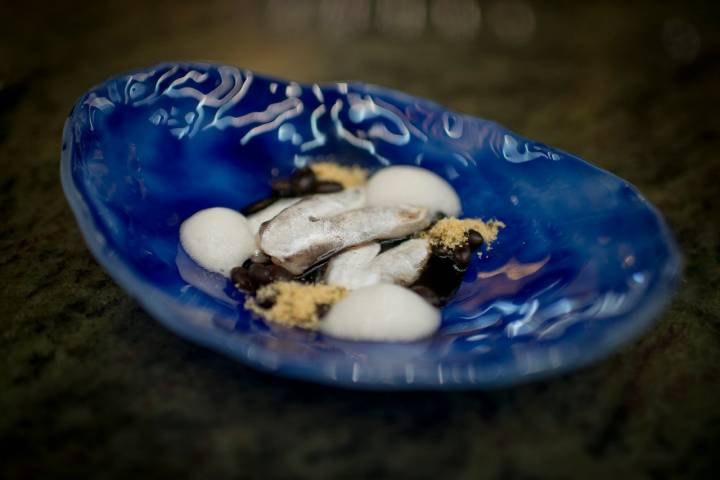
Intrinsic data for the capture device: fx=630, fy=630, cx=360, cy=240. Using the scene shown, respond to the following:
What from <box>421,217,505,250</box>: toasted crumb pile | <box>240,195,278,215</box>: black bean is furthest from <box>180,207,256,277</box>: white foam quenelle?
<box>421,217,505,250</box>: toasted crumb pile

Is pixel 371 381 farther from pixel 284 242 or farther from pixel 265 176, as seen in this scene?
pixel 265 176

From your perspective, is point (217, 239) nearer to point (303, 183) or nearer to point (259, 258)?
Result: point (259, 258)

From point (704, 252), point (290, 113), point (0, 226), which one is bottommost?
point (0, 226)

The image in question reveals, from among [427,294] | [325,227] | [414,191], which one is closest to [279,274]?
[325,227]

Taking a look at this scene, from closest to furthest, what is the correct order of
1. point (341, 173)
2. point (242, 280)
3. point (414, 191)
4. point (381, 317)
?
point (381, 317) → point (242, 280) → point (414, 191) → point (341, 173)

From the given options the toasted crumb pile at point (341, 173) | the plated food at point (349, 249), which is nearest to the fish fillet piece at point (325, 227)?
the plated food at point (349, 249)

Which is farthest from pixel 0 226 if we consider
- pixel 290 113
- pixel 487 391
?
pixel 487 391
